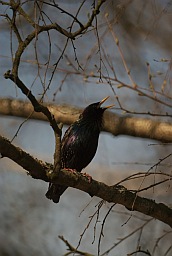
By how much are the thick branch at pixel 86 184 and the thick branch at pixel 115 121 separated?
1.07m

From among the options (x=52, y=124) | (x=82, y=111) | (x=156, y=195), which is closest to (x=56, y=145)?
(x=52, y=124)

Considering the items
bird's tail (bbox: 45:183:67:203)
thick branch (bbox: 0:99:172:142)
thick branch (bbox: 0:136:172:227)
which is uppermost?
thick branch (bbox: 0:99:172:142)

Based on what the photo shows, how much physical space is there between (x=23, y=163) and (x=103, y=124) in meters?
2.38

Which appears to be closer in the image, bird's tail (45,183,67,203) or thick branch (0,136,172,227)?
thick branch (0,136,172,227)

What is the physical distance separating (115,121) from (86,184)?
1817 millimetres

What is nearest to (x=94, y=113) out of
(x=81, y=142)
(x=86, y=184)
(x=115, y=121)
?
(x=115, y=121)

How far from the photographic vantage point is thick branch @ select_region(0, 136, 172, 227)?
3929mm

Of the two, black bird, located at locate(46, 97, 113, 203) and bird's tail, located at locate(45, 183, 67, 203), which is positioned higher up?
black bird, located at locate(46, 97, 113, 203)

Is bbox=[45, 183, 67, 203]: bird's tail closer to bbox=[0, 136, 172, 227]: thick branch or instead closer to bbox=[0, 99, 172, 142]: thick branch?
bbox=[0, 99, 172, 142]: thick branch

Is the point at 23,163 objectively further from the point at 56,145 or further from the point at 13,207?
the point at 13,207

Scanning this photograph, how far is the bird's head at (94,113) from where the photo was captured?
247 inches

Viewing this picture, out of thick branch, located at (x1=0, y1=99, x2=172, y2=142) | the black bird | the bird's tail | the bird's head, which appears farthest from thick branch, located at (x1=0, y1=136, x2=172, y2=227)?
the bird's head

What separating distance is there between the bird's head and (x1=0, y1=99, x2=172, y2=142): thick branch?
0.22 feet

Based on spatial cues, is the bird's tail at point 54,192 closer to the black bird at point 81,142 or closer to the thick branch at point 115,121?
the black bird at point 81,142
